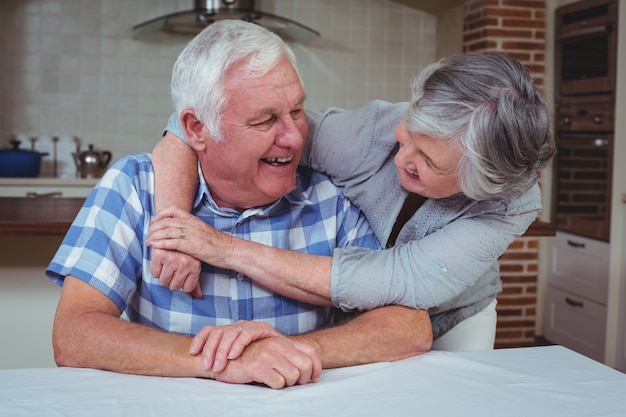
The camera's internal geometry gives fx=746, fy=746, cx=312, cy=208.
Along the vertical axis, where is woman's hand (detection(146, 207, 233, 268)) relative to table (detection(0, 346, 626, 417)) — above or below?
above

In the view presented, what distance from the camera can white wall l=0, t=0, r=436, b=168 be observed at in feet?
16.8

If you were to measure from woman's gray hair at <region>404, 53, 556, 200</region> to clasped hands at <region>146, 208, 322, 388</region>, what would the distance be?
46cm

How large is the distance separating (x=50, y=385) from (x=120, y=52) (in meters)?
4.29

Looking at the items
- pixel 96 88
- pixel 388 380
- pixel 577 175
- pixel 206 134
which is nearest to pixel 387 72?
pixel 577 175

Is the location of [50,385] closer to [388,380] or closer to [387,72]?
[388,380]

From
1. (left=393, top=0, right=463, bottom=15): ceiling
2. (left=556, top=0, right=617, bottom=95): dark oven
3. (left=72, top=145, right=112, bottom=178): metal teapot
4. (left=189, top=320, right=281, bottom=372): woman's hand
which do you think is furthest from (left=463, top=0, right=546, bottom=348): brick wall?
(left=189, top=320, right=281, bottom=372): woman's hand

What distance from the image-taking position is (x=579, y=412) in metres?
1.19

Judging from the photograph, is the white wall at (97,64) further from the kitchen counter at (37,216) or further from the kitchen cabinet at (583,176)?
the kitchen counter at (37,216)

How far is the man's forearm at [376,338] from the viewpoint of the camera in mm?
1434

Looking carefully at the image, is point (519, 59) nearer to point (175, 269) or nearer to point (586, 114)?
point (586, 114)

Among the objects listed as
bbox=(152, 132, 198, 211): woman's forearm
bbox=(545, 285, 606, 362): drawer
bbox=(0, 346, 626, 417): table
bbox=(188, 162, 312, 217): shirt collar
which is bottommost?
bbox=(545, 285, 606, 362): drawer

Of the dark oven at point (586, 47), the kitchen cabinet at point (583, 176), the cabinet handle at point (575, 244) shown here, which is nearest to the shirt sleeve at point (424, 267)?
the kitchen cabinet at point (583, 176)

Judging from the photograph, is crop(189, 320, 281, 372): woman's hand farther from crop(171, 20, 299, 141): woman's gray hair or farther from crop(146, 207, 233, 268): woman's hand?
crop(171, 20, 299, 141): woman's gray hair

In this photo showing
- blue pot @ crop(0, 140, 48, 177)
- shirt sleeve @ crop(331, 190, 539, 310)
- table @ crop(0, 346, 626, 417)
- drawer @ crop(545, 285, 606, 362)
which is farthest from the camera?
blue pot @ crop(0, 140, 48, 177)
